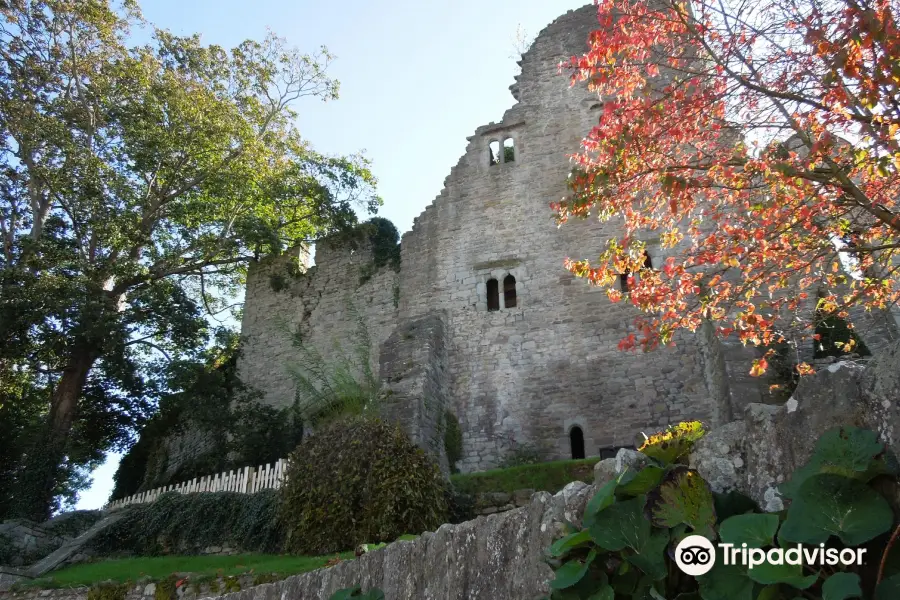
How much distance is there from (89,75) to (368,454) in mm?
16194

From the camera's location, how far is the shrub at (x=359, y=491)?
9531 millimetres

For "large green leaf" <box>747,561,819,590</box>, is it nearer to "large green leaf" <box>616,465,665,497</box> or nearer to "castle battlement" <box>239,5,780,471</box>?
"large green leaf" <box>616,465,665,497</box>

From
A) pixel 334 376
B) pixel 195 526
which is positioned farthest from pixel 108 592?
pixel 334 376

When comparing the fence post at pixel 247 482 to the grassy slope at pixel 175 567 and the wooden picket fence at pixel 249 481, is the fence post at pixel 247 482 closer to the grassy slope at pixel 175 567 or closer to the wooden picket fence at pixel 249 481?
the wooden picket fence at pixel 249 481

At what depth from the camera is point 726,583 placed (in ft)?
7.54

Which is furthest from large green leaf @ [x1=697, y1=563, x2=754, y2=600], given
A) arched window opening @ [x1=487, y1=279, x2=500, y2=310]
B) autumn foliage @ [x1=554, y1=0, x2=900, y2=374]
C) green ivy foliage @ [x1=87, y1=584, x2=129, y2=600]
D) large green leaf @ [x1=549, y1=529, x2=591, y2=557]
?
arched window opening @ [x1=487, y1=279, x2=500, y2=310]

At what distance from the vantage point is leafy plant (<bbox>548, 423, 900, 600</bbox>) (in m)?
2.09

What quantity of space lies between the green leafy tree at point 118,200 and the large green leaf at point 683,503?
16.9 metres

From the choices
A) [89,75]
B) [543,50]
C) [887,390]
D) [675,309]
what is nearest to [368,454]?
[675,309]

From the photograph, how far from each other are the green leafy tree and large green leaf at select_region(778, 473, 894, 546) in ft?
56.9

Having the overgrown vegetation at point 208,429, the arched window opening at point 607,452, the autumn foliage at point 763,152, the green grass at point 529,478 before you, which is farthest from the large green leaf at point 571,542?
the overgrown vegetation at point 208,429

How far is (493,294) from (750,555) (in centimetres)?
1321

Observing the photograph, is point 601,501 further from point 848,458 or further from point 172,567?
point 172,567

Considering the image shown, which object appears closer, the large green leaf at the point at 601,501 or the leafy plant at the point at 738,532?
the leafy plant at the point at 738,532
